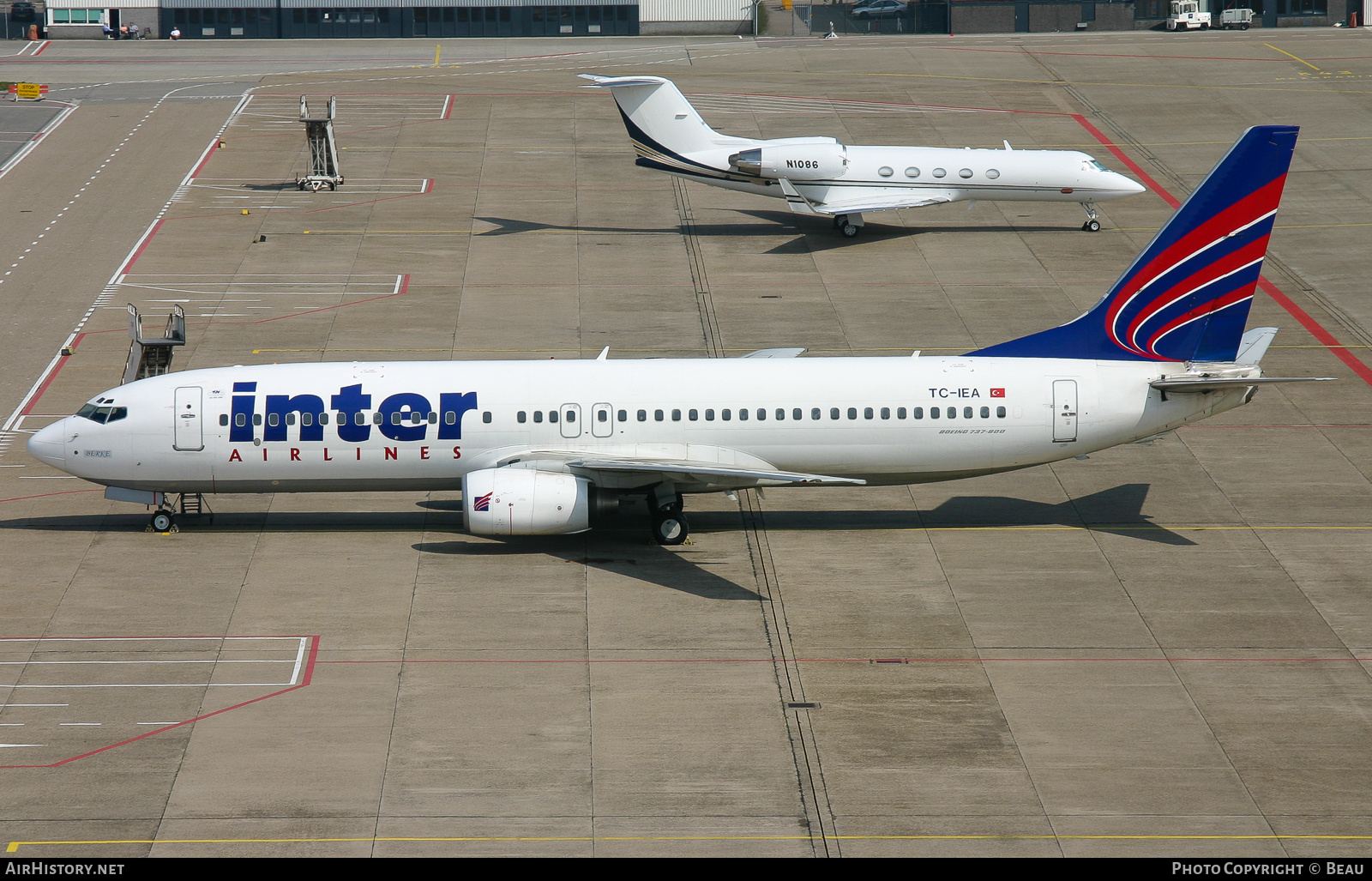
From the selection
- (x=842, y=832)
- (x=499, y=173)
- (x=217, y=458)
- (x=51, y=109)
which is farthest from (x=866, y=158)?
(x=51, y=109)

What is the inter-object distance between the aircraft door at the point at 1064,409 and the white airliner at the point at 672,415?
0.10ft

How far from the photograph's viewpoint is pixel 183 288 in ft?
173

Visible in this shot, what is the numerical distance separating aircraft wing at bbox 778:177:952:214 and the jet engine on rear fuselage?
29621mm

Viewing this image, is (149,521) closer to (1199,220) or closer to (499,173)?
(1199,220)

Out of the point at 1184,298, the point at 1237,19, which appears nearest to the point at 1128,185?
the point at 1184,298

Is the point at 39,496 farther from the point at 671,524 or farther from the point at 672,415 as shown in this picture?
the point at 672,415

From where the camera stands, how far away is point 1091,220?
60.2m

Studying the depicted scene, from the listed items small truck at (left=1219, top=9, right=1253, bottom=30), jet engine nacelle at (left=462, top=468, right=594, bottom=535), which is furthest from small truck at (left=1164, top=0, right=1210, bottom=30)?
jet engine nacelle at (left=462, top=468, right=594, bottom=535)

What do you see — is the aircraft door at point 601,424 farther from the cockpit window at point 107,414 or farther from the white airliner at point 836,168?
the white airliner at point 836,168

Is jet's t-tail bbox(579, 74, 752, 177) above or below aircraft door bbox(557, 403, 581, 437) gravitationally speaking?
above

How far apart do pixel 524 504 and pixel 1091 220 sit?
37.6 m

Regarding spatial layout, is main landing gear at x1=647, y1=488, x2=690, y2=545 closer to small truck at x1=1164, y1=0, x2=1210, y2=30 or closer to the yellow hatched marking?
the yellow hatched marking

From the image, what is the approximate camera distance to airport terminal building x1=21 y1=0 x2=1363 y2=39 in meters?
111
